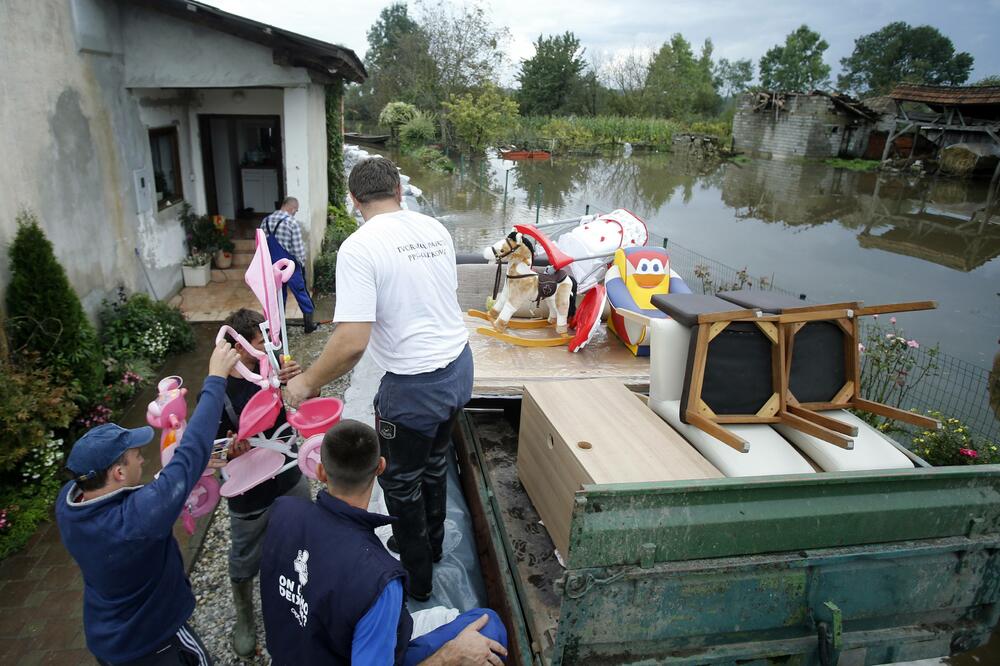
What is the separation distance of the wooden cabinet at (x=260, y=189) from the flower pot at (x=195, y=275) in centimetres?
277

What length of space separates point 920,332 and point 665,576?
30.6ft

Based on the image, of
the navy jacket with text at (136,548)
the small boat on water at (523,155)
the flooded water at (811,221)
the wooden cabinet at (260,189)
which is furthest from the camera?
the small boat on water at (523,155)

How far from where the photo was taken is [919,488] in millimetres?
2357

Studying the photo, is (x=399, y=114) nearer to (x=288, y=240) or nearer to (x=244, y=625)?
(x=288, y=240)

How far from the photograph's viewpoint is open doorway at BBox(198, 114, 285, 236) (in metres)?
10.3

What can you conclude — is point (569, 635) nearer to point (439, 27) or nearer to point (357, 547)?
point (357, 547)

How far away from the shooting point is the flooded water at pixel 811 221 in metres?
11.3

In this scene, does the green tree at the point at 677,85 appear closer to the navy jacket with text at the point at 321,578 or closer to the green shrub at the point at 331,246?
the green shrub at the point at 331,246

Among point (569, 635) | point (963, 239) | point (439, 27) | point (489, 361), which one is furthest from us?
point (439, 27)

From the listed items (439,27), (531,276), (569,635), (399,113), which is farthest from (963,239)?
(439,27)

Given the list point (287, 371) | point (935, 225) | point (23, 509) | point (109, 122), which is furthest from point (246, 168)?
point (935, 225)

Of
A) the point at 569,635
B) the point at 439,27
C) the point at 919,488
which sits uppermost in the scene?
the point at 439,27

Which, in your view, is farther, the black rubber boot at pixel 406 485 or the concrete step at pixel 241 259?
the concrete step at pixel 241 259

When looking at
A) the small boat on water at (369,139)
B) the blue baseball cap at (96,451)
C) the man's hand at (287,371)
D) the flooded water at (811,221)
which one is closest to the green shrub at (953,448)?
the flooded water at (811,221)
